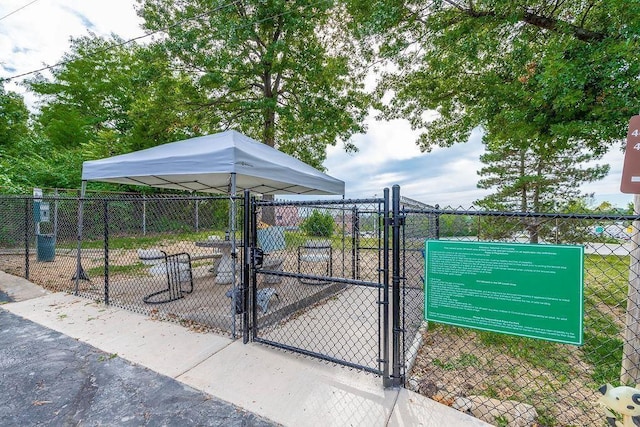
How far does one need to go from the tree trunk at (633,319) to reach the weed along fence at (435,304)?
0.04ft

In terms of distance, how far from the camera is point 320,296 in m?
4.86

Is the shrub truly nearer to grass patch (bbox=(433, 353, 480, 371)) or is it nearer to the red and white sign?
grass patch (bbox=(433, 353, 480, 371))

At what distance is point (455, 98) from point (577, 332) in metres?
8.34

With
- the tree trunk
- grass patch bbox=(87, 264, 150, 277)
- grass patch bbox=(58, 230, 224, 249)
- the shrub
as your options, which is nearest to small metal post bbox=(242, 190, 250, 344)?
the shrub

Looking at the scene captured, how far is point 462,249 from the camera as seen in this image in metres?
2.13

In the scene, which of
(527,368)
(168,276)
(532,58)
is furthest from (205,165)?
(532,58)

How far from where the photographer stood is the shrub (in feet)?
14.0

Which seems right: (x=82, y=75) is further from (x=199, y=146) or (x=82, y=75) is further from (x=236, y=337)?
(x=236, y=337)

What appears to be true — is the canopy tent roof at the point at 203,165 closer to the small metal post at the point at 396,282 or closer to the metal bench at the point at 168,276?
the metal bench at the point at 168,276

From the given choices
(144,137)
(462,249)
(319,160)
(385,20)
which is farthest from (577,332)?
(144,137)

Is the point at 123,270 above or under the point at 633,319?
under

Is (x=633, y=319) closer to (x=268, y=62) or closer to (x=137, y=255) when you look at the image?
(x=137, y=255)

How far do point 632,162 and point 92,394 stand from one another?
4.36 metres

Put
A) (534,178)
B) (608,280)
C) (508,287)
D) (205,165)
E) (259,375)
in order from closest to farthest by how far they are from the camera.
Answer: (508,287) → (259,375) → (205,165) → (608,280) → (534,178)
